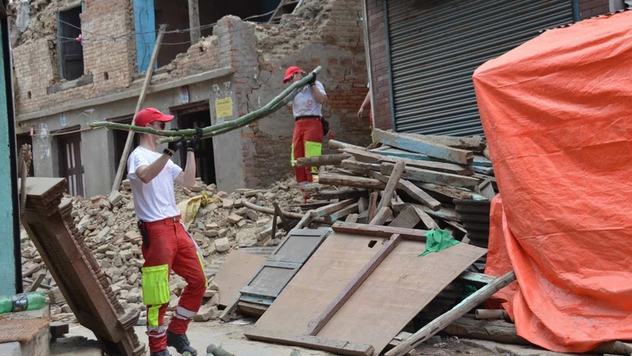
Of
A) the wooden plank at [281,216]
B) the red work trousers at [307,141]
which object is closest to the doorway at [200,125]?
the red work trousers at [307,141]

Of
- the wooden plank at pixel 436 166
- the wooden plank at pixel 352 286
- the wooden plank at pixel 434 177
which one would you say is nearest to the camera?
the wooden plank at pixel 352 286

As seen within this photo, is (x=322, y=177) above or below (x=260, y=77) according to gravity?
below

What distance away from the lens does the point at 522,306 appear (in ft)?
19.7

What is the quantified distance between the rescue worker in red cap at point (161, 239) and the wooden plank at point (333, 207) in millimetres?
2640

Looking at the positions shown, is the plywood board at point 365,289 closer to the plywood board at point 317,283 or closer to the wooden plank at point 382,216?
the plywood board at point 317,283

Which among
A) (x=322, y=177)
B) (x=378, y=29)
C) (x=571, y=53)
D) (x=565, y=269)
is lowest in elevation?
(x=565, y=269)

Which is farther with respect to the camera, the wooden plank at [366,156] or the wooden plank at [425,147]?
the wooden plank at [366,156]

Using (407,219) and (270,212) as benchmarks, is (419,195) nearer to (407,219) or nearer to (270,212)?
(407,219)

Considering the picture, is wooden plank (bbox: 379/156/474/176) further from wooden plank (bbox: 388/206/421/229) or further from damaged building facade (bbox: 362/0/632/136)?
damaged building facade (bbox: 362/0/632/136)

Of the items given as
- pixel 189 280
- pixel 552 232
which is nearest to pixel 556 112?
pixel 552 232

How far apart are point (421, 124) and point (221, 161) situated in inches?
208

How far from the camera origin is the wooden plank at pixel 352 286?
636cm

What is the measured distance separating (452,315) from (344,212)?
2.81 meters

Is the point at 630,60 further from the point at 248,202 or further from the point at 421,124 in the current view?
the point at 248,202
